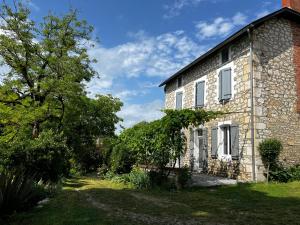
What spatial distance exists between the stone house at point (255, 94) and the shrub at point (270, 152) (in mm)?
196

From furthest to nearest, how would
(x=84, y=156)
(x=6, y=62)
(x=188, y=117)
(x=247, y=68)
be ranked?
1. (x=84, y=156)
2. (x=6, y=62)
3. (x=247, y=68)
4. (x=188, y=117)

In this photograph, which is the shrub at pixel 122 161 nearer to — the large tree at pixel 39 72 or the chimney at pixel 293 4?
the large tree at pixel 39 72

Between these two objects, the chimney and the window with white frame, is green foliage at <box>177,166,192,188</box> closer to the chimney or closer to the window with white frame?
the window with white frame

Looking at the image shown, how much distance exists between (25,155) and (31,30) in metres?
6.85

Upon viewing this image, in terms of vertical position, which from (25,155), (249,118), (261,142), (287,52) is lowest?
(25,155)

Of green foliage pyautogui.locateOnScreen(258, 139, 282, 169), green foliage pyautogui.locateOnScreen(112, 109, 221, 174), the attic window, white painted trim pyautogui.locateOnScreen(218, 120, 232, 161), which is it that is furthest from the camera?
the attic window

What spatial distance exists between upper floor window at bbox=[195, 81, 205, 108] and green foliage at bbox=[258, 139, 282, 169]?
450cm

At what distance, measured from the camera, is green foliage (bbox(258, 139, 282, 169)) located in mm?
11172

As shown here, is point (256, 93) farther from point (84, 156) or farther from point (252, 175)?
point (84, 156)

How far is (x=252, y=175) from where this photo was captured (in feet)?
37.0

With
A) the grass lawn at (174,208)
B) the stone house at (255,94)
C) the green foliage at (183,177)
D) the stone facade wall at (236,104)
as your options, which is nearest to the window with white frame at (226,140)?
the stone house at (255,94)

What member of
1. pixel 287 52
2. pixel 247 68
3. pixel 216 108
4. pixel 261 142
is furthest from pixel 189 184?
pixel 287 52

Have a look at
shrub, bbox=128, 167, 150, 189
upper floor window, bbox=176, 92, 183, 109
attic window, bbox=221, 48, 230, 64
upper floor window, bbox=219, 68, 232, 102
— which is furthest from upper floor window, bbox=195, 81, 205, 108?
shrub, bbox=128, 167, 150, 189

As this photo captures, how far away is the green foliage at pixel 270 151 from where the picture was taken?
11.2 meters
